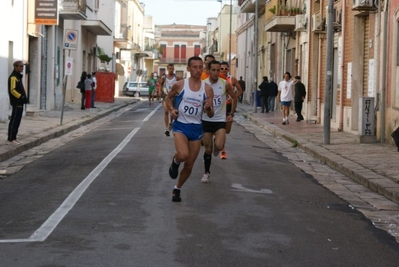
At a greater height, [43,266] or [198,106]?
[198,106]

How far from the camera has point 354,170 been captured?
46.9 ft

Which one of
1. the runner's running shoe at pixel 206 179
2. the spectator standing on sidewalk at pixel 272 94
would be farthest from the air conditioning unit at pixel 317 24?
the runner's running shoe at pixel 206 179

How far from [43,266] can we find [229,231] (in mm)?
2241

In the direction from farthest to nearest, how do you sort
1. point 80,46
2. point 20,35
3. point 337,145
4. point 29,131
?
point 80,46, point 20,35, point 29,131, point 337,145

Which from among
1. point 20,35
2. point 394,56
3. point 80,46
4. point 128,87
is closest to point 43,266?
point 394,56

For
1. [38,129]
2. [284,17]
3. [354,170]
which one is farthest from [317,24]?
[354,170]

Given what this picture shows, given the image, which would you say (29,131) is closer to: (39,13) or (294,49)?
(39,13)

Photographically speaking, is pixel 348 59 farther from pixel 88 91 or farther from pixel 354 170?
pixel 88 91

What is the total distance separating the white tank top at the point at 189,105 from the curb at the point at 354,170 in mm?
2921

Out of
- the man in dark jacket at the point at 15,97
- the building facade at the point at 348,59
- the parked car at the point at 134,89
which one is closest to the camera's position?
the man in dark jacket at the point at 15,97

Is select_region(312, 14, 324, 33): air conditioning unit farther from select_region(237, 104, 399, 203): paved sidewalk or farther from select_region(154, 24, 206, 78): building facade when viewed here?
select_region(154, 24, 206, 78): building facade

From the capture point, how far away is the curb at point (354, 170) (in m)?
12.1

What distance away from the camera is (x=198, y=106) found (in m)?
10.5

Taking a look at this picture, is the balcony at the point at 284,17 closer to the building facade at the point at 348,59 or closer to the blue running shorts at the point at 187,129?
the building facade at the point at 348,59
